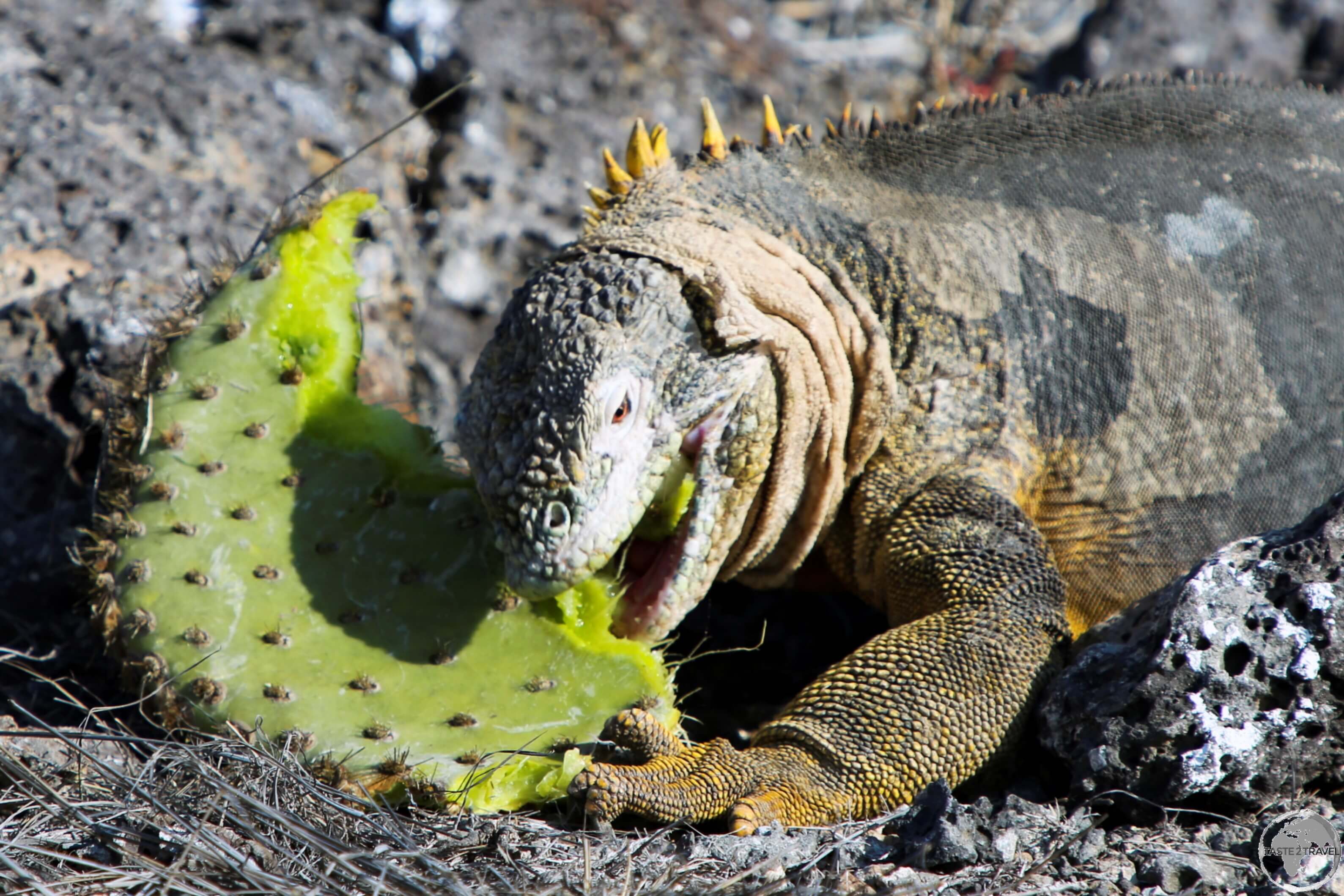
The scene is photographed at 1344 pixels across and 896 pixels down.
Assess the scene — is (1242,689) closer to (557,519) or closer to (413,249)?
(557,519)

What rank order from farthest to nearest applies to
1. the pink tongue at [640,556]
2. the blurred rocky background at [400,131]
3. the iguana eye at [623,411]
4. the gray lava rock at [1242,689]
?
1. the blurred rocky background at [400,131]
2. the pink tongue at [640,556]
3. the iguana eye at [623,411]
4. the gray lava rock at [1242,689]

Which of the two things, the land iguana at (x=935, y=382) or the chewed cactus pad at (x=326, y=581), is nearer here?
the chewed cactus pad at (x=326, y=581)

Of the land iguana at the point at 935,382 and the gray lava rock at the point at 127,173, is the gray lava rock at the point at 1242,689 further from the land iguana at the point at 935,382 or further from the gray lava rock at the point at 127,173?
the gray lava rock at the point at 127,173

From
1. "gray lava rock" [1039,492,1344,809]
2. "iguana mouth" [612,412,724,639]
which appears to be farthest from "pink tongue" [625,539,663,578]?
"gray lava rock" [1039,492,1344,809]

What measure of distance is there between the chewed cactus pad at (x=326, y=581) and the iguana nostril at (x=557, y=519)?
32 cm

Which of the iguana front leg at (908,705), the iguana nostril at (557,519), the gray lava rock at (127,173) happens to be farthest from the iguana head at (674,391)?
the gray lava rock at (127,173)

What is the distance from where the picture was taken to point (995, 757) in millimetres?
3207

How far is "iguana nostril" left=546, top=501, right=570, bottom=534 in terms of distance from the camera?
298cm

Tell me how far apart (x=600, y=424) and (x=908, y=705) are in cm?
118

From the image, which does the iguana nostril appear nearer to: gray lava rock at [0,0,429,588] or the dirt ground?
the dirt ground

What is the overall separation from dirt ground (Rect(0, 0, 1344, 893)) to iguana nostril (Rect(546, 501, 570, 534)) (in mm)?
774

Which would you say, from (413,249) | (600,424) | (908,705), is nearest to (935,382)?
(908,705)

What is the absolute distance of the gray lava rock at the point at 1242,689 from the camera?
280 cm

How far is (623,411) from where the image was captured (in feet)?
10.3
